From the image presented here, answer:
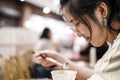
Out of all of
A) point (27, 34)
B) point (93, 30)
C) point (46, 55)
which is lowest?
point (27, 34)

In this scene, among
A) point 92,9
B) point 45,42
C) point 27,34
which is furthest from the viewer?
point 27,34

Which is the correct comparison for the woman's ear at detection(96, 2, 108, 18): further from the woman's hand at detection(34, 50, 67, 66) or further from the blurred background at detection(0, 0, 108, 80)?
the blurred background at detection(0, 0, 108, 80)

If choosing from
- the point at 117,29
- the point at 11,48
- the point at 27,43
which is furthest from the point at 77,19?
the point at 27,43

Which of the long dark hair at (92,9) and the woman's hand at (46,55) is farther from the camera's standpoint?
the woman's hand at (46,55)

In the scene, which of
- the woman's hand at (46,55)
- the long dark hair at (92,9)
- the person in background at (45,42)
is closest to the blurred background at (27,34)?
the person in background at (45,42)

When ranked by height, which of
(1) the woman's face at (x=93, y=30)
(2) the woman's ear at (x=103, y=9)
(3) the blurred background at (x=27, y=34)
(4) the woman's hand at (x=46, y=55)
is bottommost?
(3) the blurred background at (x=27, y=34)

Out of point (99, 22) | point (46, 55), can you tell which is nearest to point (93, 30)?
point (99, 22)

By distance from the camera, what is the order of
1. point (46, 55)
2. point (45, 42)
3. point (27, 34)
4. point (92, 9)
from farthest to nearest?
1. point (27, 34)
2. point (45, 42)
3. point (46, 55)
4. point (92, 9)

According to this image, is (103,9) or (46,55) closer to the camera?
(103,9)

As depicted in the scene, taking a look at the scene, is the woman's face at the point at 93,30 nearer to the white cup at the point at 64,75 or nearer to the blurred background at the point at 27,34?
the white cup at the point at 64,75

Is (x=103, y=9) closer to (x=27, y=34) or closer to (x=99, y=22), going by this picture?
(x=99, y=22)

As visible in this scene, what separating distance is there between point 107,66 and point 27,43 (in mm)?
6297

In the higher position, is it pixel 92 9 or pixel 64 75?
pixel 92 9

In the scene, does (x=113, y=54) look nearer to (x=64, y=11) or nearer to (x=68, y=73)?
(x=68, y=73)
